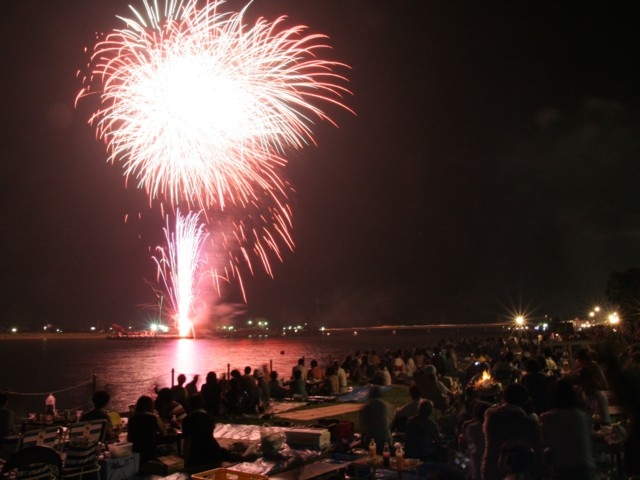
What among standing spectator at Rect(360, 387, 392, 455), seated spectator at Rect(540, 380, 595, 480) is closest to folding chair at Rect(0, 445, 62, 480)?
standing spectator at Rect(360, 387, 392, 455)

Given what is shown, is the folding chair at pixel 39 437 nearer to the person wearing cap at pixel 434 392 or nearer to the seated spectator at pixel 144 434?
the seated spectator at pixel 144 434

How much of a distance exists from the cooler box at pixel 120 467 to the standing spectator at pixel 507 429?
485 centimetres

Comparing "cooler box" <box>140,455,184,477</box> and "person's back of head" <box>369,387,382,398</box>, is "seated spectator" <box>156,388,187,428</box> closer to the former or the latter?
"cooler box" <box>140,455,184,477</box>

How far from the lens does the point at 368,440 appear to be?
314 inches

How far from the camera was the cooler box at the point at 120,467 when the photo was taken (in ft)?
24.6

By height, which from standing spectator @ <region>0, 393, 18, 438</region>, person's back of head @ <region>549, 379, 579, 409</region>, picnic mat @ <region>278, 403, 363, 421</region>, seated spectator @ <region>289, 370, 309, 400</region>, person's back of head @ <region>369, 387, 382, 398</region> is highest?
person's back of head @ <region>549, 379, 579, 409</region>

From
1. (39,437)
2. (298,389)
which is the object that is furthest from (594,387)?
(298,389)

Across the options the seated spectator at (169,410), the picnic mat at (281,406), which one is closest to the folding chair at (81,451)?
the seated spectator at (169,410)

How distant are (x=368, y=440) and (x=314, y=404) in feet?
23.9

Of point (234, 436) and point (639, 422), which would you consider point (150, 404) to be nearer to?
point (234, 436)

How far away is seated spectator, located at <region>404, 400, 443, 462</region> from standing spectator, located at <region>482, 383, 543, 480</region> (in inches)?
67.0

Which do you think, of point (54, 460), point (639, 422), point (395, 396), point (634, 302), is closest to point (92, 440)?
point (54, 460)

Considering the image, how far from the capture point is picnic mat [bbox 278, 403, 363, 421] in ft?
41.6

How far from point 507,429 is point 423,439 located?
1.94m
